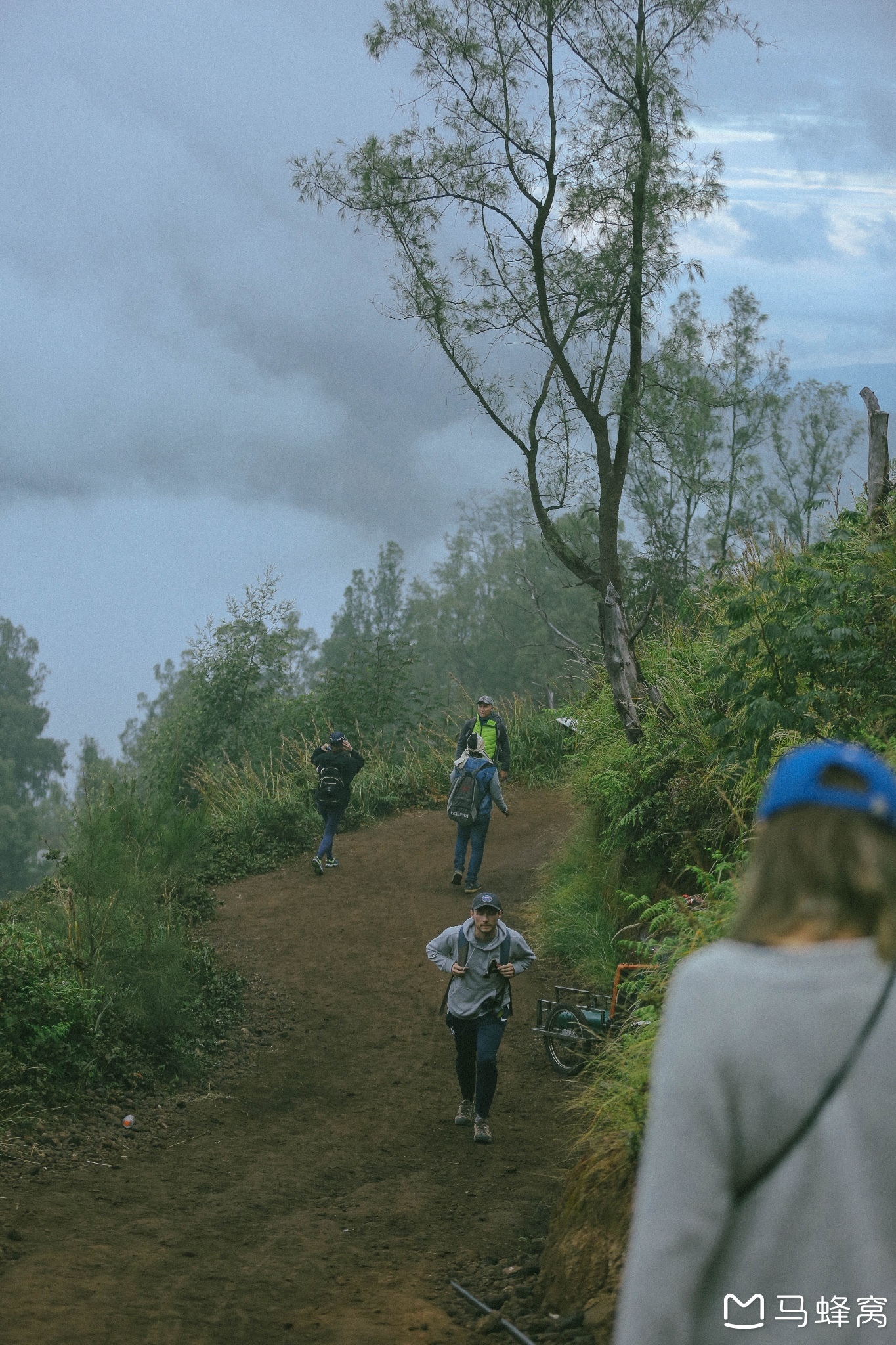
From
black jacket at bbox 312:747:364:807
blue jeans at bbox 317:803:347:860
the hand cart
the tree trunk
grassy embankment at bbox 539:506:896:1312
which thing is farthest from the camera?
blue jeans at bbox 317:803:347:860

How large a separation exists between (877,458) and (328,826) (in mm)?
7961

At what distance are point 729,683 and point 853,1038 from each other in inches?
224

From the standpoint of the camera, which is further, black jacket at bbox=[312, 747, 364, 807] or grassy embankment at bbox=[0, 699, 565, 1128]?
black jacket at bbox=[312, 747, 364, 807]

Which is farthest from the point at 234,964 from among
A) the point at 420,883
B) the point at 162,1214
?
the point at 162,1214

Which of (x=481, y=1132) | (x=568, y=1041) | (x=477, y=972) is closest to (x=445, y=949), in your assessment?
(x=477, y=972)

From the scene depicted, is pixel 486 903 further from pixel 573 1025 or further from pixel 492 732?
pixel 492 732

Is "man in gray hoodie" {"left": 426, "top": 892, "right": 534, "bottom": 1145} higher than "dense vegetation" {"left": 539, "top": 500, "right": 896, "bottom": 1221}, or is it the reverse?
"dense vegetation" {"left": 539, "top": 500, "right": 896, "bottom": 1221}

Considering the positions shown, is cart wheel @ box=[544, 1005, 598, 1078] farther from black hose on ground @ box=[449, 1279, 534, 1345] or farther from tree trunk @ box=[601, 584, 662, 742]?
tree trunk @ box=[601, 584, 662, 742]

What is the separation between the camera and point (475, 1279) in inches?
199

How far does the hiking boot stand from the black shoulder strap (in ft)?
20.4

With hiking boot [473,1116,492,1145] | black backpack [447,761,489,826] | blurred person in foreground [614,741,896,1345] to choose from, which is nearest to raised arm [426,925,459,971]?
hiking boot [473,1116,492,1145]

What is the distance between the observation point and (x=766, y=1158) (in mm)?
1363

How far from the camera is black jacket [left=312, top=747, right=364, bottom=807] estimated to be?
45.2ft

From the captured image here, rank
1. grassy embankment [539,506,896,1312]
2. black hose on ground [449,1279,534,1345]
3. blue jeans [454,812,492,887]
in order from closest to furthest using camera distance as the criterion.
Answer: black hose on ground [449,1279,534,1345], grassy embankment [539,506,896,1312], blue jeans [454,812,492,887]
